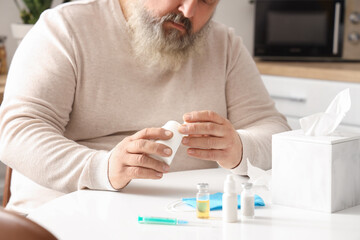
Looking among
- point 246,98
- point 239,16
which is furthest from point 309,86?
point 246,98

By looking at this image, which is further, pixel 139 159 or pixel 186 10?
pixel 186 10

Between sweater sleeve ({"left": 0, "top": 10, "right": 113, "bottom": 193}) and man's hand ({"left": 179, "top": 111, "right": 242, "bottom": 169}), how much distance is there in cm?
19

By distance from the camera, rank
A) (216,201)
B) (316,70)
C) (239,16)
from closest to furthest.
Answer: (216,201) → (316,70) → (239,16)

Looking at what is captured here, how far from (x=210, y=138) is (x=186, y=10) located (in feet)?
1.22

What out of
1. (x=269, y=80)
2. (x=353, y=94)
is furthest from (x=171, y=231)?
(x=269, y=80)

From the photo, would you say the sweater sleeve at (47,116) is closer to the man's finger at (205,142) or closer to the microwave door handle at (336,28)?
the man's finger at (205,142)

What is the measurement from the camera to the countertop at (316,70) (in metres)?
2.81

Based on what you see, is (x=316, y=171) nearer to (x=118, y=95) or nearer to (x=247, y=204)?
(x=247, y=204)

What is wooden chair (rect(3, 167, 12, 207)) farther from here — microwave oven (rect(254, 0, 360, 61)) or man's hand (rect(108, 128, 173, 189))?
microwave oven (rect(254, 0, 360, 61))

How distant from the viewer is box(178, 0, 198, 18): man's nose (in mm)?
1618

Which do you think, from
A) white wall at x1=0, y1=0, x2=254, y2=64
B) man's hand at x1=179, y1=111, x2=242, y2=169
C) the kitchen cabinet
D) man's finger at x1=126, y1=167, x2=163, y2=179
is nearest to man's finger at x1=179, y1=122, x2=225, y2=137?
man's hand at x1=179, y1=111, x2=242, y2=169

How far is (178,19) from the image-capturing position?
1.67 metres

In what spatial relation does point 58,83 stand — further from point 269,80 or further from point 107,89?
point 269,80

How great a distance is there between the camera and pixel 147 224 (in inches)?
44.9
